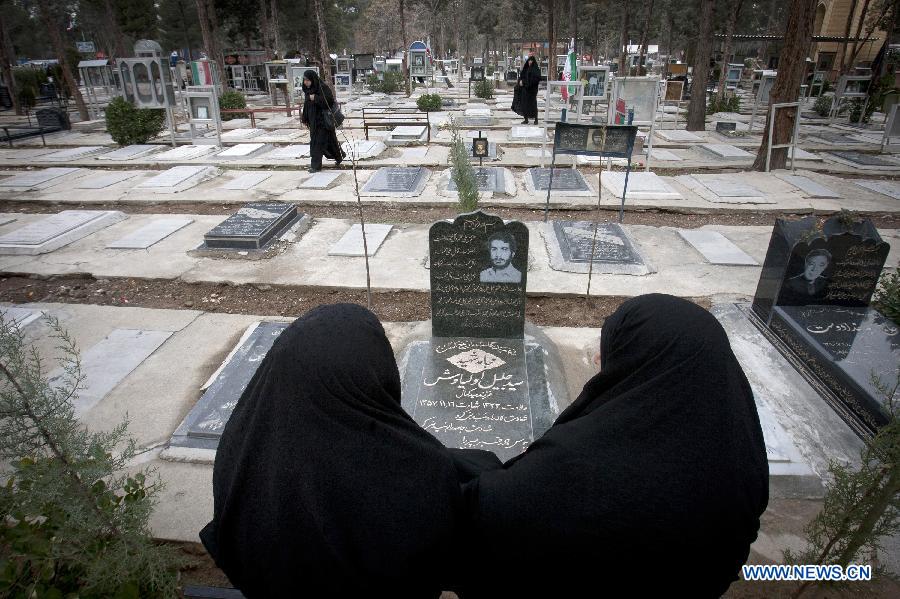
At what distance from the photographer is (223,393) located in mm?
3543

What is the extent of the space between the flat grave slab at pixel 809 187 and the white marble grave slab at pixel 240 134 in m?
12.1

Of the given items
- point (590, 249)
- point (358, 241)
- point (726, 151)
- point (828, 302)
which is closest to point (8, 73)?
point (358, 241)

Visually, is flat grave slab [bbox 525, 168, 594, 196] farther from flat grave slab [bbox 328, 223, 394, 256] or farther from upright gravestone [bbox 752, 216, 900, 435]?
upright gravestone [bbox 752, 216, 900, 435]

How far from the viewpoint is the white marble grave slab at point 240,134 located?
519 inches

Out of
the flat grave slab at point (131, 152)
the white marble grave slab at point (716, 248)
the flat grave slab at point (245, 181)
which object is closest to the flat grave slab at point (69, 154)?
the flat grave slab at point (131, 152)

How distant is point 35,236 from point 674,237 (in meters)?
7.98

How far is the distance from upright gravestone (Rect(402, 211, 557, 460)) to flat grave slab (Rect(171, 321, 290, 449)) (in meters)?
1.14

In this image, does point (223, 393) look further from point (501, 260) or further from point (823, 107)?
point (823, 107)

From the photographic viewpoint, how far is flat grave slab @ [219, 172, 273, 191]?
877cm

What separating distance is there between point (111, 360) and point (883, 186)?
11029mm

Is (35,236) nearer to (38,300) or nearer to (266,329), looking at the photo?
(38,300)

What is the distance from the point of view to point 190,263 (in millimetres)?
5906

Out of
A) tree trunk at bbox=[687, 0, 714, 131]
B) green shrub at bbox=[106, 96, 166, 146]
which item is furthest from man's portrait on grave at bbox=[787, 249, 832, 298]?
green shrub at bbox=[106, 96, 166, 146]

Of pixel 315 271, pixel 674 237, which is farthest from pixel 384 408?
pixel 674 237
